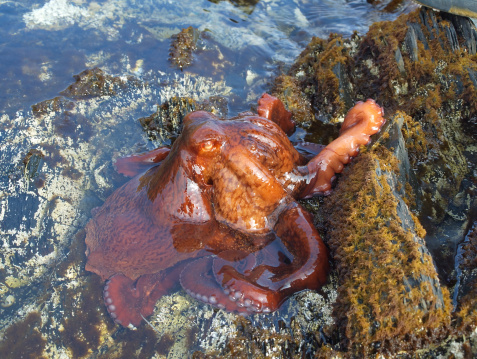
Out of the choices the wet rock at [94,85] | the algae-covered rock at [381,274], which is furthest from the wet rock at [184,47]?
the algae-covered rock at [381,274]

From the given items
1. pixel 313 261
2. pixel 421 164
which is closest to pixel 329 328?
pixel 313 261

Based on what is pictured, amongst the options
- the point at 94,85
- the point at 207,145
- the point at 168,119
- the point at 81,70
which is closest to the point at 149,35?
the point at 81,70

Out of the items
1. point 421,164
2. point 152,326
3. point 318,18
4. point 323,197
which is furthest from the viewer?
point 318,18

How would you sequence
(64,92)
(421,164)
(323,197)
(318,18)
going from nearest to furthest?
(323,197), (421,164), (64,92), (318,18)

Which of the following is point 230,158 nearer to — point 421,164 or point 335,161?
point 335,161

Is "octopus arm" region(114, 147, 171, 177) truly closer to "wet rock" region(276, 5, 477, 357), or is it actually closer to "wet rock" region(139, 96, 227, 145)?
"wet rock" region(139, 96, 227, 145)

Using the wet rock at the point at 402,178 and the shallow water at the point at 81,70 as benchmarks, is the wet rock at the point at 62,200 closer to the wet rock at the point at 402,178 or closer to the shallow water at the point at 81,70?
the shallow water at the point at 81,70
